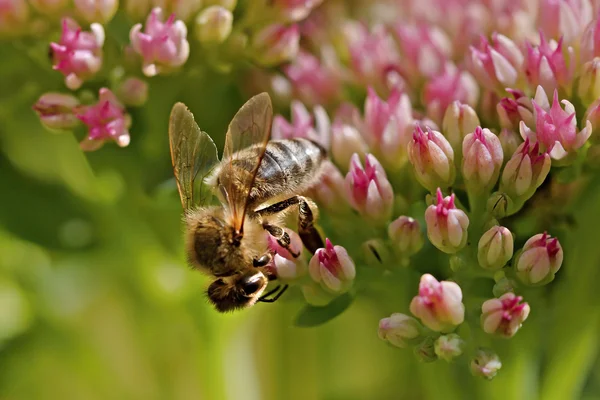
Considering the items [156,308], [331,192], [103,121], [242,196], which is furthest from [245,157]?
[156,308]

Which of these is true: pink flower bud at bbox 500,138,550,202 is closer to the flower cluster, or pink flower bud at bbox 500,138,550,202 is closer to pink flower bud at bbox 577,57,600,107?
the flower cluster

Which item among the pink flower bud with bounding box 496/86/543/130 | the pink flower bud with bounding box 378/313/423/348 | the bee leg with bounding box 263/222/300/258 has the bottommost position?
the pink flower bud with bounding box 378/313/423/348

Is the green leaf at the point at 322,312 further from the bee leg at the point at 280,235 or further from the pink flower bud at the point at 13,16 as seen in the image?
the pink flower bud at the point at 13,16

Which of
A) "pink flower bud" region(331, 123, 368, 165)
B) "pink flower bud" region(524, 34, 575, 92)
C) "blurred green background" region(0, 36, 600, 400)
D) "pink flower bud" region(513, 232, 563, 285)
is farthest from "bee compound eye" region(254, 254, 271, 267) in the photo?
"pink flower bud" region(524, 34, 575, 92)

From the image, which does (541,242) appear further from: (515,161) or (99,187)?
(99,187)

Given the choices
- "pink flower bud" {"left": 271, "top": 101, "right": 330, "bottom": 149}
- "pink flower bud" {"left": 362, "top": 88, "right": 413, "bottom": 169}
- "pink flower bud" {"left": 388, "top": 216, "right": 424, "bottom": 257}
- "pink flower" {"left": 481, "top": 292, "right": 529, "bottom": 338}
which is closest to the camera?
"pink flower" {"left": 481, "top": 292, "right": 529, "bottom": 338}

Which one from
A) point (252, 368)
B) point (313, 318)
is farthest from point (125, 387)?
point (313, 318)
